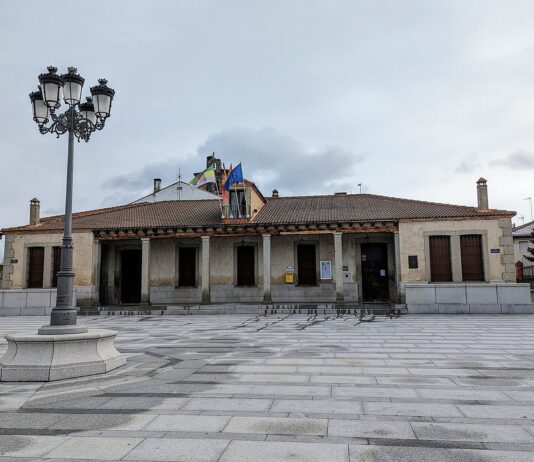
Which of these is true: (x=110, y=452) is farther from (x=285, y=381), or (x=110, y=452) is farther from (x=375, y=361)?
(x=375, y=361)

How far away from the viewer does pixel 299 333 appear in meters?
12.1

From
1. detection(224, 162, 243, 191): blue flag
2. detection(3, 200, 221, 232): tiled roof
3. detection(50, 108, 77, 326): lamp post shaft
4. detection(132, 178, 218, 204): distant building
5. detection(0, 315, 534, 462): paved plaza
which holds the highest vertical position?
detection(132, 178, 218, 204): distant building

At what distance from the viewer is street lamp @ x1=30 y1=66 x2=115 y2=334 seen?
277 inches

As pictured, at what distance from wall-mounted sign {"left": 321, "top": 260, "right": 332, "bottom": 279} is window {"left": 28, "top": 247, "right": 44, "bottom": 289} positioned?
14.1 metres

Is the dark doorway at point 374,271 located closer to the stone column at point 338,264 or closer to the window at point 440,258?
the stone column at point 338,264

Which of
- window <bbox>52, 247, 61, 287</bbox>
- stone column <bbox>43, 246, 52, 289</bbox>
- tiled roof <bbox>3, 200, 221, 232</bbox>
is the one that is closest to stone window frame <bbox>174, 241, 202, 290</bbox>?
tiled roof <bbox>3, 200, 221, 232</bbox>

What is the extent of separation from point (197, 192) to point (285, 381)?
91.5 ft

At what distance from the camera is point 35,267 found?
2291cm

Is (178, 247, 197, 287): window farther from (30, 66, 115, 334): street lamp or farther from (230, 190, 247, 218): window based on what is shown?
(30, 66, 115, 334): street lamp

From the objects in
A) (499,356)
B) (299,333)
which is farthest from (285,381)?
(299,333)

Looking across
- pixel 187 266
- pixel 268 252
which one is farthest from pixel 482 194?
pixel 187 266

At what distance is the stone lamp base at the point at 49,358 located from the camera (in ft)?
21.1

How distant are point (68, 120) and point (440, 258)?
16.6 metres

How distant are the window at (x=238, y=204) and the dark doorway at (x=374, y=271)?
621 centimetres
